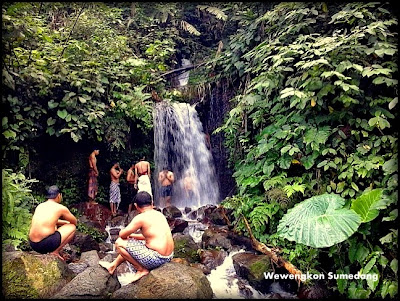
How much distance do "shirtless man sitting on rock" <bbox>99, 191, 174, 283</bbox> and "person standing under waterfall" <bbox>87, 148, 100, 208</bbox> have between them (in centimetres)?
479

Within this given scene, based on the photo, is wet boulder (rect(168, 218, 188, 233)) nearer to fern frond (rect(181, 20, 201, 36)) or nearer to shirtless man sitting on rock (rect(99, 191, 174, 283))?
shirtless man sitting on rock (rect(99, 191, 174, 283))

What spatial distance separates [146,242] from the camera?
12.1 feet

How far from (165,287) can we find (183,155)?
22.3 feet

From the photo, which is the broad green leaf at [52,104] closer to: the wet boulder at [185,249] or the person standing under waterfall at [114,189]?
the person standing under waterfall at [114,189]

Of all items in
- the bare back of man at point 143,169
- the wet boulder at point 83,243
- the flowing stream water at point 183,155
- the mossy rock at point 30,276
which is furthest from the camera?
the flowing stream water at point 183,155

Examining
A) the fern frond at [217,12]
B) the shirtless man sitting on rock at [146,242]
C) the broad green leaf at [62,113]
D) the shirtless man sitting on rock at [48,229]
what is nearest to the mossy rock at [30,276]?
the shirtless man sitting on rock at [48,229]

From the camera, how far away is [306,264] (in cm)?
429

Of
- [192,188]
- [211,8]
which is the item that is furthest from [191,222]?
[211,8]

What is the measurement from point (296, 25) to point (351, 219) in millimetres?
3694

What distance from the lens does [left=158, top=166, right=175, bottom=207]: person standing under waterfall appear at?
30.1ft

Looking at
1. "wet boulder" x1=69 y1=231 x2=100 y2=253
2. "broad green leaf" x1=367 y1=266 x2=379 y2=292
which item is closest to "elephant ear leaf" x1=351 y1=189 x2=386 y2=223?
"broad green leaf" x1=367 y1=266 x2=379 y2=292

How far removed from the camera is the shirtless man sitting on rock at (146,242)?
11.9ft

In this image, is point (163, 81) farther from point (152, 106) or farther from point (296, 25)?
point (296, 25)

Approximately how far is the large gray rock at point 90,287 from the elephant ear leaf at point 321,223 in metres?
2.17
